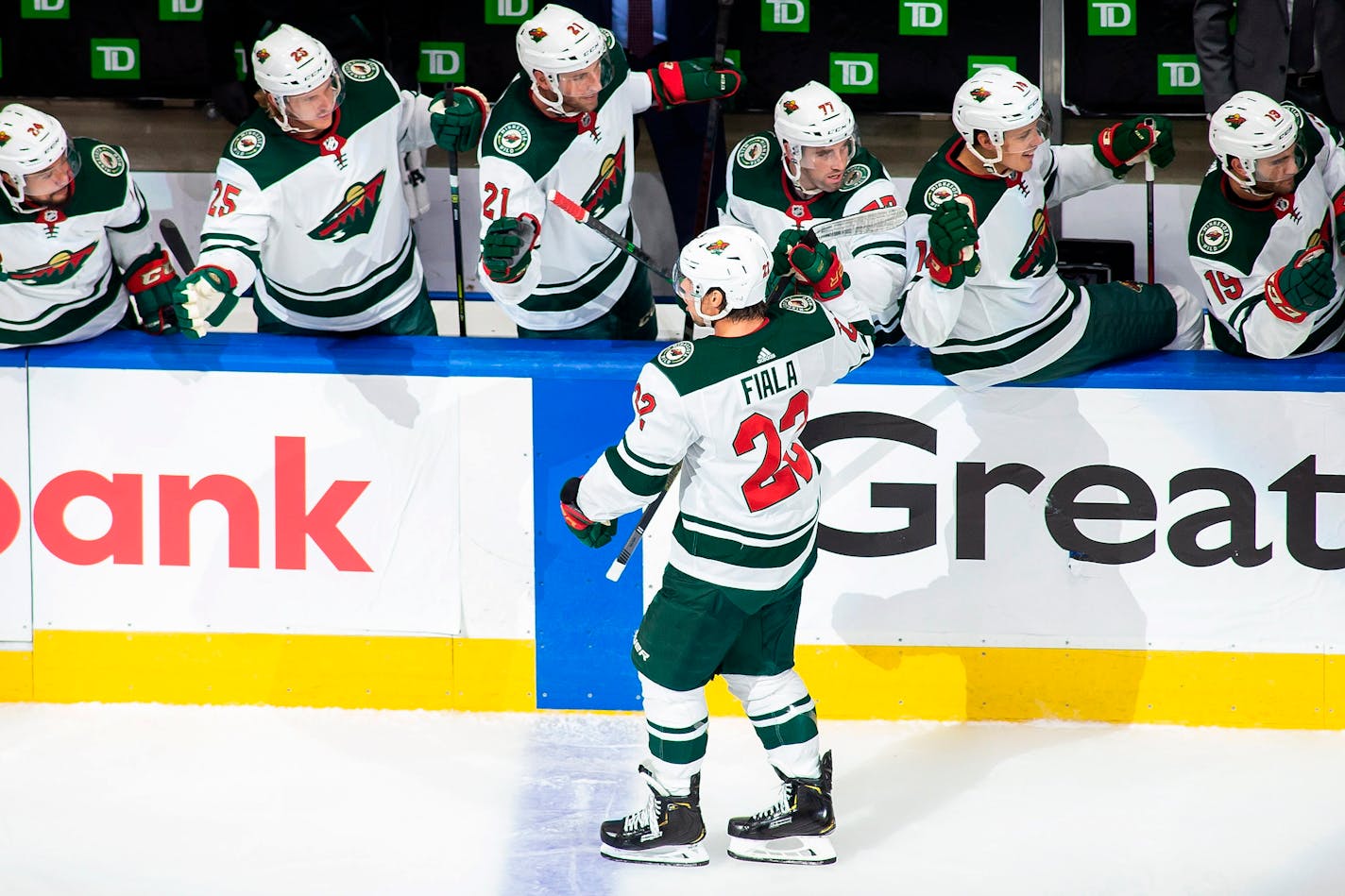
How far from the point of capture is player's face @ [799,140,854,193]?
12.8 ft

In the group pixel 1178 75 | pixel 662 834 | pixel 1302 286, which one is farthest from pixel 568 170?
pixel 1178 75

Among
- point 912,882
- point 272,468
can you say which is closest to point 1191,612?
point 912,882

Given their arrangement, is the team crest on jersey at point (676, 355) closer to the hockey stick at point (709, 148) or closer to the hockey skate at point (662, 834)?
the hockey skate at point (662, 834)

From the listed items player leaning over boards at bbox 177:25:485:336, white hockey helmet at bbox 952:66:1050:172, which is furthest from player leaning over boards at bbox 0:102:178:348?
white hockey helmet at bbox 952:66:1050:172

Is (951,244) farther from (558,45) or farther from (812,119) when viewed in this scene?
(558,45)

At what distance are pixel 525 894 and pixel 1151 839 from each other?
1374mm

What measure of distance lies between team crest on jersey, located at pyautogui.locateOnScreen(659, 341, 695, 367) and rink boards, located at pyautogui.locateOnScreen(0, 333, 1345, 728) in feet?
2.21

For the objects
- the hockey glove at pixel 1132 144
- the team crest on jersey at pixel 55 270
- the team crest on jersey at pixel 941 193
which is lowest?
the team crest on jersey at pixel 55 270

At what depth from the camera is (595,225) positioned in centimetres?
406

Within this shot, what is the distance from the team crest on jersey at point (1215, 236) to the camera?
3891 mm

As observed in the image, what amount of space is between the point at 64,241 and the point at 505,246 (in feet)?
3.89

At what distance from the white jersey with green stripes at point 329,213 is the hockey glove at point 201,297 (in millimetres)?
55

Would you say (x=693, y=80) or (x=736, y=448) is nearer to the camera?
(x=736, y=448)

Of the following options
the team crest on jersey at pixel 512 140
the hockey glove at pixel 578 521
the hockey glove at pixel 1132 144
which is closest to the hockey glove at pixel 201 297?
the team crest on jersey at pixel 512 140
